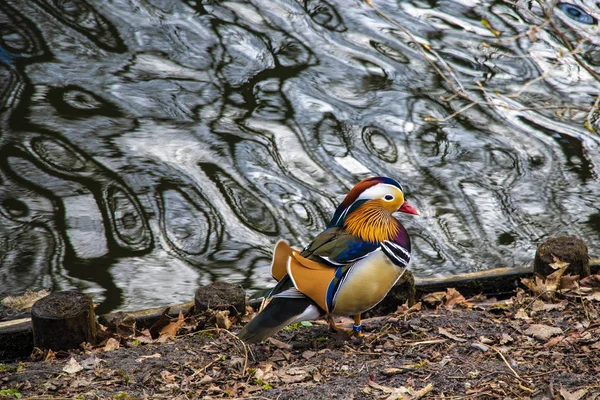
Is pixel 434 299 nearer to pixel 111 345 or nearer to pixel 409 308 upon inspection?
pixel 409 308

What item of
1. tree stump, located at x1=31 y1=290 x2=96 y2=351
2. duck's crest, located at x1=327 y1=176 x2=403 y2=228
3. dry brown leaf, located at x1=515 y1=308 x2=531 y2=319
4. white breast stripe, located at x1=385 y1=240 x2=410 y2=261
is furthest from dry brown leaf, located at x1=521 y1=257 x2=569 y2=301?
tree stump, located at x1=31 y1=290 x2=96 y2=351

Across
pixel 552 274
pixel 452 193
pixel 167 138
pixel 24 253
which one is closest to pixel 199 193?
pixel 167 138

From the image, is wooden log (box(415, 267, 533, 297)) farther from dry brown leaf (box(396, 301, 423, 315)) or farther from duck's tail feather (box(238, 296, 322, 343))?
duck's tail feather (box(238, 296, 322, 343))

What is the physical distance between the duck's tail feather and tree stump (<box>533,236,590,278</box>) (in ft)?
5.07

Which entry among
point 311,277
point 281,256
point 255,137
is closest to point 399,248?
point 311,277

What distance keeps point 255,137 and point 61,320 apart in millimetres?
3590

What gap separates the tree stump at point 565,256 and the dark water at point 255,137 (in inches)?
36.8

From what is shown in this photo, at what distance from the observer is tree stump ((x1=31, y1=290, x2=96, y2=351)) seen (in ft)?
13.0

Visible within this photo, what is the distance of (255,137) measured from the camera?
7289mm

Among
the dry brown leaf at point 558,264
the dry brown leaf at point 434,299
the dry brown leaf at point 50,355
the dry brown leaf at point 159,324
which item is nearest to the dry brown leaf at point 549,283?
the dry brown leaf at point 558,264

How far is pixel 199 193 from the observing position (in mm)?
6562

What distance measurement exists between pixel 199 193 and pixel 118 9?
3715mm

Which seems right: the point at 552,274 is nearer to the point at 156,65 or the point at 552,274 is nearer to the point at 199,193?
the point at 199,193

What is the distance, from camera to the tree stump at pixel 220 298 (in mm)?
4293
